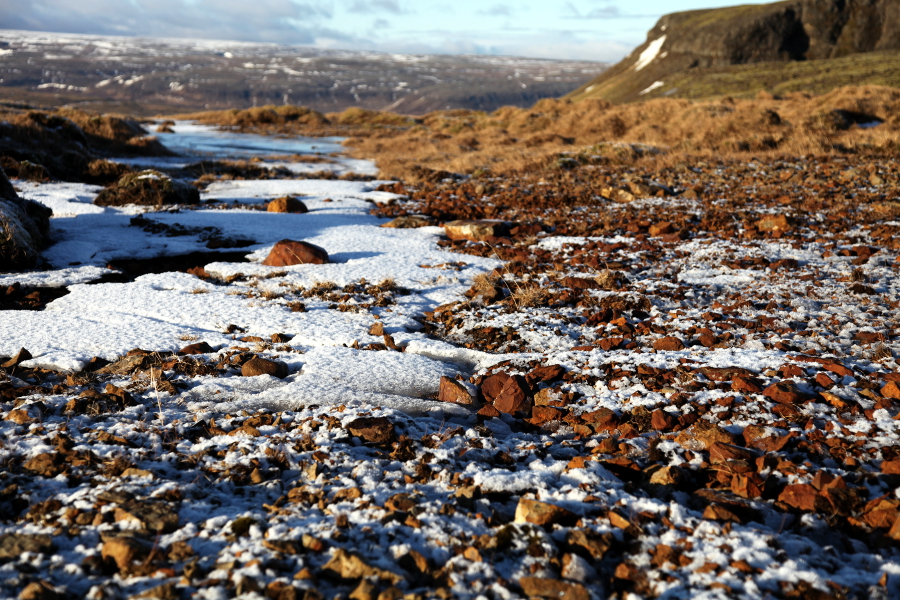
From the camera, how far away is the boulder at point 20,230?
15.9ft

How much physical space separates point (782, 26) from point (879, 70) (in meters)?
27.2

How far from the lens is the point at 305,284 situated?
489cm

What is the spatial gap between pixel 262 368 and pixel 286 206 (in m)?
5.09

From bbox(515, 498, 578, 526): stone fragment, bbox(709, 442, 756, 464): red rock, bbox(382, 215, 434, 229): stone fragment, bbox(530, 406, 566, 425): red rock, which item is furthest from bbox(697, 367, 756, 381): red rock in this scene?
bbox(382, 215, 434, 229): stone fragment

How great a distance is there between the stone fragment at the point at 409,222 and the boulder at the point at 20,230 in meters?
3.79

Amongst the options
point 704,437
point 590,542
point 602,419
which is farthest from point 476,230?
point 590,542

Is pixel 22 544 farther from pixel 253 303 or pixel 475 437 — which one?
pixel 253 303

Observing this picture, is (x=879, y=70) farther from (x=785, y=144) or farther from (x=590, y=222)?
(x=590, y=222)

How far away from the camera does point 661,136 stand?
1528cm

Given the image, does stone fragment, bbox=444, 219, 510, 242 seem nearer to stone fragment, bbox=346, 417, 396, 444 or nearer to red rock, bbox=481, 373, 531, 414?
red rock, bbox=481, 373, 531, 414

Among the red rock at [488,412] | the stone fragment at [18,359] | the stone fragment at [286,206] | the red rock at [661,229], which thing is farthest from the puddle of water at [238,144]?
the red rock at [488,412]

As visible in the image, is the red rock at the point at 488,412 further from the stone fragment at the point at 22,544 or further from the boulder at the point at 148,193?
the boulder at the point at 148,193

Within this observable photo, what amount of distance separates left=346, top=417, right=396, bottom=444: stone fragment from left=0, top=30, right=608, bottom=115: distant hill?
112581 mm

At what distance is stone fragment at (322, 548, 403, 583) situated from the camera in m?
1.72
